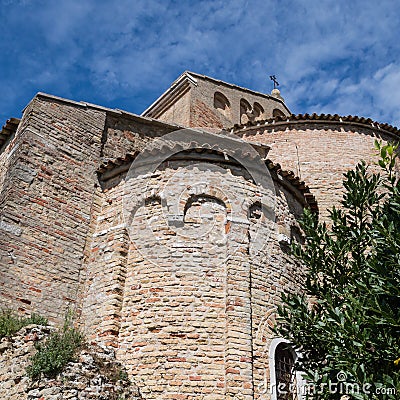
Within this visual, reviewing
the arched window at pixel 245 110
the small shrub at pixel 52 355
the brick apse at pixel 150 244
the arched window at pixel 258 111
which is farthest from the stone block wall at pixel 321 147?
the small shrub at pixel 52 355

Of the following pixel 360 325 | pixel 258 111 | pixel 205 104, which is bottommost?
pixel 360 325

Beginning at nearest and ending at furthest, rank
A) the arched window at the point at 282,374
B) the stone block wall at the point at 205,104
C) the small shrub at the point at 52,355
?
the small shrub at the point at 52,355, the arched window at the point at 282,374, the stone block wall at the point at 205,104

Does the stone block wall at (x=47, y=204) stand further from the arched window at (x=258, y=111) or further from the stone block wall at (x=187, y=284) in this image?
the arched window at (x=258, y=111)

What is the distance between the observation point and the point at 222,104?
18.9 meters

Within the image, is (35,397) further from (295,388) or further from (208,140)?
(208,140)

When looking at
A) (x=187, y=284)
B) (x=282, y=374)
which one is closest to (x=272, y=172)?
(x=187, y=284)

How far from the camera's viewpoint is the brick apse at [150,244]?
27.7ft

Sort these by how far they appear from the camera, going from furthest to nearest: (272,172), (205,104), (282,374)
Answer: (205,104) < (272,172) < (282,374)

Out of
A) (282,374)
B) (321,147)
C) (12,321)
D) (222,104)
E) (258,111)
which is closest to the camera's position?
(12,321)

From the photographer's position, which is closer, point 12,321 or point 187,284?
point 12,321

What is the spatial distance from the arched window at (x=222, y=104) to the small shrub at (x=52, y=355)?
1236 cm

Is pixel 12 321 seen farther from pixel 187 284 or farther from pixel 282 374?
pixel 282 374

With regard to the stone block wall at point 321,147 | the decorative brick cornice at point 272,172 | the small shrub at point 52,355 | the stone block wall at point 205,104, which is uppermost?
the stone block wall at point 205,104

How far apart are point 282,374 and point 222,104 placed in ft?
39.6
